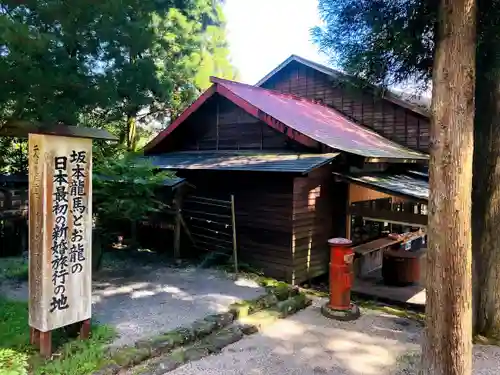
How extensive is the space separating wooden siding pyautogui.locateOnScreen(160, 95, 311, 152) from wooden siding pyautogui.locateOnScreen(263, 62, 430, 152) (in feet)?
10.2

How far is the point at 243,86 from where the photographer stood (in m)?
11.9

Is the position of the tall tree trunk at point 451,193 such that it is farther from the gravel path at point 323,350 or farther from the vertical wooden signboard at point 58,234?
the vertical wooden signboard at point 58,234

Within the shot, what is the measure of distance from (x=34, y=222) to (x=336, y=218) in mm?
6775

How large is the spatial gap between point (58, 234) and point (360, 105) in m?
11.9

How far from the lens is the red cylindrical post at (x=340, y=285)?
6988mm

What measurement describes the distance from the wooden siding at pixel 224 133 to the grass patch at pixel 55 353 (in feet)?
20.5

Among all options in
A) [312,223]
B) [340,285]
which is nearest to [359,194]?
[312,223]

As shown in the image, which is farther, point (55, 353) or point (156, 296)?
point (156, 296)

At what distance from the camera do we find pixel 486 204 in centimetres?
609

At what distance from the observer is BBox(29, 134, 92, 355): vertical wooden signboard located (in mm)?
4672

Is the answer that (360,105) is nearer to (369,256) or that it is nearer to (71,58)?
(369,256)

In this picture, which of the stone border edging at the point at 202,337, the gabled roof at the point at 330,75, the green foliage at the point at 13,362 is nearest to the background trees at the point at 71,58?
the green foliage at the point at 13,362

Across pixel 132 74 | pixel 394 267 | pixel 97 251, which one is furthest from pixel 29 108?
pixel 394 267

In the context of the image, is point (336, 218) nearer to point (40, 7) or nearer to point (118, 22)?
point (118, 22)
